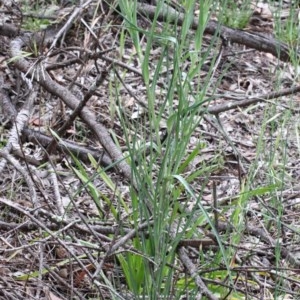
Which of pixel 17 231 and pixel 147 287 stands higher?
pixel 147 287

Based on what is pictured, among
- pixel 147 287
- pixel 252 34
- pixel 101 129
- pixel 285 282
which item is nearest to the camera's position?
pixel 147 287

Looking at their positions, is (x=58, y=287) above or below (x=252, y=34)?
below

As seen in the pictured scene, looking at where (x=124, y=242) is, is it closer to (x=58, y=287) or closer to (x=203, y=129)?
(x=58, y=287)

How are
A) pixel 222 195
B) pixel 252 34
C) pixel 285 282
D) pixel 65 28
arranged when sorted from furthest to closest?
pixel 252 34
pixel 65 28
pixel 222 195
pixel 285 282

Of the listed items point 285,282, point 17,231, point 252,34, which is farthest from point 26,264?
point 252,34

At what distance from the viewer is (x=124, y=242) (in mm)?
2221

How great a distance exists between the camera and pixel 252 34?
4.15m

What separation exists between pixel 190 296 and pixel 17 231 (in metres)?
0.74

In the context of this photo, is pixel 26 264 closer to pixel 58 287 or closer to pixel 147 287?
pixel 58 287

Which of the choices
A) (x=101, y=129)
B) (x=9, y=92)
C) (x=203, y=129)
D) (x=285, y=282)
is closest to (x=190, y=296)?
(x=285, y=282)

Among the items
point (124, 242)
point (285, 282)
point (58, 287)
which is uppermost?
point (124, 242)

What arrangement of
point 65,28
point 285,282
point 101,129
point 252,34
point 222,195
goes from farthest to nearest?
point 252,34 < point 65,28 < point 222,195 < point 101,129 < point 285,282

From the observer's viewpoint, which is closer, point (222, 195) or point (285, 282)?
point (285, 282)

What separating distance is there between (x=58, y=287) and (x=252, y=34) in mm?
2076
